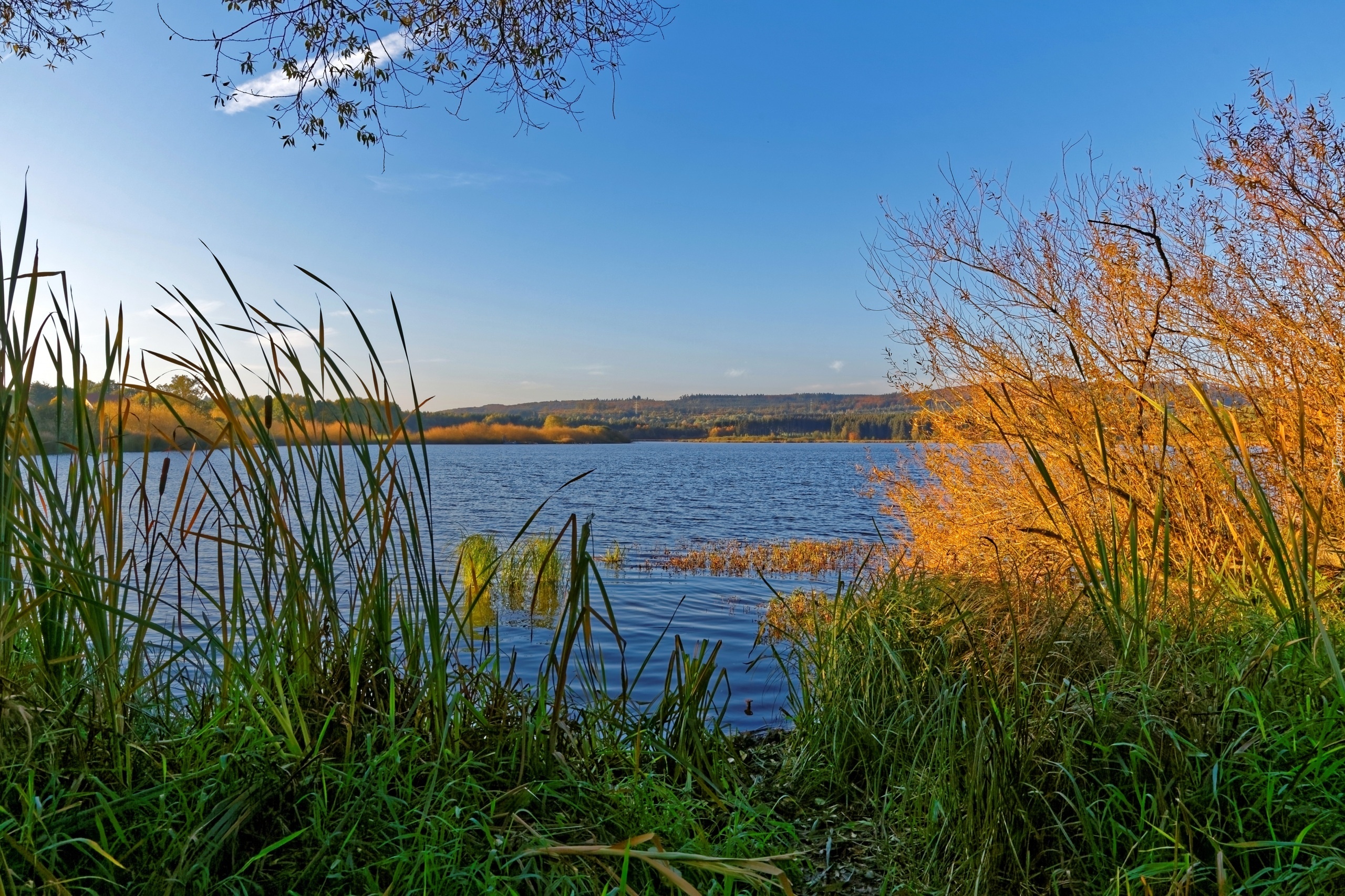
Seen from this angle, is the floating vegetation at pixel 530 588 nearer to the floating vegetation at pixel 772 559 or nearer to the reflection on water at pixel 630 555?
the reflection on water at pixel 630 555

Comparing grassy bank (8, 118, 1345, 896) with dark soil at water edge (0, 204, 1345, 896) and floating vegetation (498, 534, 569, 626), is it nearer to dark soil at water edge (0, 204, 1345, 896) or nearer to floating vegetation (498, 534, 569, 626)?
dark soil at water edge (0, 204, 1345, 896)

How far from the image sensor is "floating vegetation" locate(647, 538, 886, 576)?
45.6ft

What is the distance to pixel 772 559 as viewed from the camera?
14531mm

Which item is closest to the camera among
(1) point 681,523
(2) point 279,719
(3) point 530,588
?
(2) point 279,719

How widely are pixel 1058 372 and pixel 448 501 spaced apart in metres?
24.5

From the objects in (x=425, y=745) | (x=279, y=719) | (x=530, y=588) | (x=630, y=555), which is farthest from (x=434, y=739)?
(x=630, y=555)

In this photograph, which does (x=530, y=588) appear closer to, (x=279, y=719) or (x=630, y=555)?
(x=630, y=555)

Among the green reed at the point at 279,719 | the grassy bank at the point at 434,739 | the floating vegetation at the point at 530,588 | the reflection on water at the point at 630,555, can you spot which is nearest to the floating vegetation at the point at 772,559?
the reflection on water at the point at 630,555

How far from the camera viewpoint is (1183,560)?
5.25m

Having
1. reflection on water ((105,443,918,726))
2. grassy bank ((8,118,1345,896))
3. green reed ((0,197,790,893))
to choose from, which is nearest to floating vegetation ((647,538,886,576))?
reflection on water ((105,443,918,726))

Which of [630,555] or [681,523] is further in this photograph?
[681,523]

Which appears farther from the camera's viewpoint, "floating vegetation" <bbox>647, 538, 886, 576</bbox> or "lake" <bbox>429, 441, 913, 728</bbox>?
"floating vegetation" <bbox>647, 538, 886, 576</bbox>

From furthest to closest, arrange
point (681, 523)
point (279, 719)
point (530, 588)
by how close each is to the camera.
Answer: point (681, 523), point (530, 588), point (279, 719)

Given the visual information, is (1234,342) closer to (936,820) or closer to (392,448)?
(936,820)
